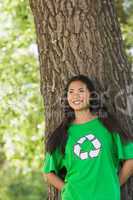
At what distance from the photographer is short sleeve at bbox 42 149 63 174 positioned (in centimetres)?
431

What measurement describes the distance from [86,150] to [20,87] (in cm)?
560

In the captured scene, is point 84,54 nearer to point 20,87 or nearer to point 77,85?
point 77,85

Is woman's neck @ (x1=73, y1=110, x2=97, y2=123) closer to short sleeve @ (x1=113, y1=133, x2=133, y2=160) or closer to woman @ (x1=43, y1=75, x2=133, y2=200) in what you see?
woman @ (x1=43, y1=75, x2=133, y2=200)

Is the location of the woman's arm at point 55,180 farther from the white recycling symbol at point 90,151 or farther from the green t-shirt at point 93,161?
the white recycling symbol at point 90,151

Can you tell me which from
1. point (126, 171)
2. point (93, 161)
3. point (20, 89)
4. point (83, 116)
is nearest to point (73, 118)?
point (83, 116)

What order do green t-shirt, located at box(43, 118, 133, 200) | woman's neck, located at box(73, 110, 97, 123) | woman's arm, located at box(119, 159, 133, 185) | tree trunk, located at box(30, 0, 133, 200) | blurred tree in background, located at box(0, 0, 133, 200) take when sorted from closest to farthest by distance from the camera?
green t-shirt, located at box(43, 118, 133, 200)
woman's arm, located at box(119, 159, 133, 185)
woman's neck, located at box(73, 110, 97, 123)
tree trunk, located at box(30, 0, 133, 200)
blurred tree in background, located at box(0, 0, 133, 200)

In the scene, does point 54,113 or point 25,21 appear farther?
point 25,21

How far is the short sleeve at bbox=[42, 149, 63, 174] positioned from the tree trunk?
0.87 ft

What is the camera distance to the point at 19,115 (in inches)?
371

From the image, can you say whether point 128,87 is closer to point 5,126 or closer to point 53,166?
point 53,166

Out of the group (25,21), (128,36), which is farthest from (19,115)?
(128,36)

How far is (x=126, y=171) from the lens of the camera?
13.9 ft

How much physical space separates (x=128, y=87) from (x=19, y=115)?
502cm

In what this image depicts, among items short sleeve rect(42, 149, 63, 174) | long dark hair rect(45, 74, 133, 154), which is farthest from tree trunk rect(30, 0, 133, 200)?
short sleeve rect(42, 149, 63, 174)
